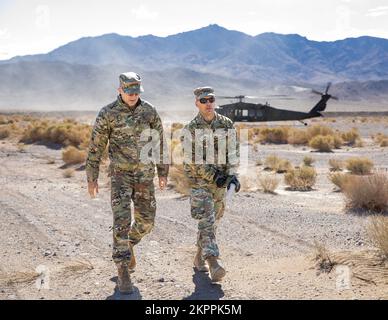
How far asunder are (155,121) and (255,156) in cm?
1545

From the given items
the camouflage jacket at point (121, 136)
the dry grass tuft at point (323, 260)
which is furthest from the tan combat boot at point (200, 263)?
the dry grass tuft at point (323, 260)

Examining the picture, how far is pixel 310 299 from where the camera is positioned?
482 cm

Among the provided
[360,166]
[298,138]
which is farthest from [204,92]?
[298,138]

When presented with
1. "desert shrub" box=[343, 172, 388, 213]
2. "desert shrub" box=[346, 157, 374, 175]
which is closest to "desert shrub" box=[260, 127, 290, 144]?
"desert shrub" box=[346, 157, 374, 175]

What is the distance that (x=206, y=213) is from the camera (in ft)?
17.8

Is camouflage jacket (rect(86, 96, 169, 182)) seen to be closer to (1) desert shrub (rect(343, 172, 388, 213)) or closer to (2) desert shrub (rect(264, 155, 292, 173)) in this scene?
(1) desert shrub (rect(343, 172, 388, 213))

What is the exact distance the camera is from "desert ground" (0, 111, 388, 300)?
5141mm

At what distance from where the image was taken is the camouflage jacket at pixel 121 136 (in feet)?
17.3

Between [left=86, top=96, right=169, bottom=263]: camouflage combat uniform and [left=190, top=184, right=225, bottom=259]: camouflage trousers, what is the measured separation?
1.48 feet

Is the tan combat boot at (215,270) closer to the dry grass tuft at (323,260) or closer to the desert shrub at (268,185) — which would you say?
the dry grass tuft at (323,260)

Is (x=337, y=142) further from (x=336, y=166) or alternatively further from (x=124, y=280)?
(x=124, y=280)

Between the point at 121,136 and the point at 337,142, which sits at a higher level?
the point at 121,136
